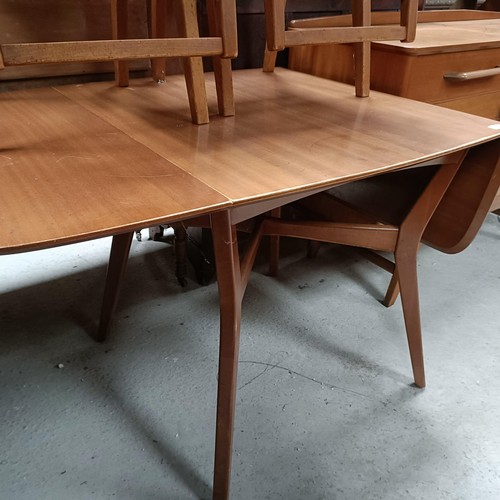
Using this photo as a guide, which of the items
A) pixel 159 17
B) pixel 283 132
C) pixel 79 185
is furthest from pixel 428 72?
pixel 79 185

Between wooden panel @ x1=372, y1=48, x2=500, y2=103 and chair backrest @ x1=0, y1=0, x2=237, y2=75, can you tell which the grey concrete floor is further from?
chair backrest @ x1=0, y1=0, x2=237, y2=75

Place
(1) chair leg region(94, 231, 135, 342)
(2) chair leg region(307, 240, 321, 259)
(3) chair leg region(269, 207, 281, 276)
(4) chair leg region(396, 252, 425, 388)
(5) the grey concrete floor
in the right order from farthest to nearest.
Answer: (2) chair leg region(307, 240, 321, 259)
(3) chair leg region(269, 207, 281, 276)
(1) chair leg region(94, 231, 135, 342)
(4) chair leg region(396, 252, 425, 388)
(5) the grey concrete floor

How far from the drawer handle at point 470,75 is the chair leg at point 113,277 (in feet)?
3.33

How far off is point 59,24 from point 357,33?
2.43 feet

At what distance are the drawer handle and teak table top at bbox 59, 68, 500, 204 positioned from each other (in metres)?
0.22

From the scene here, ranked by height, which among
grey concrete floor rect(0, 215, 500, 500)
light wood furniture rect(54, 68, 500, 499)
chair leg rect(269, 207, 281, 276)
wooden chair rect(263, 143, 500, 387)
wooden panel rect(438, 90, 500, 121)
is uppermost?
light wood furniture rect(54, 68, 500, 499)

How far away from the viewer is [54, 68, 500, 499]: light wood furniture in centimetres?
77

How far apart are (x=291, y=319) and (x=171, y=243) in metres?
0.63

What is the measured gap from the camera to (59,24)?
1.22 metres

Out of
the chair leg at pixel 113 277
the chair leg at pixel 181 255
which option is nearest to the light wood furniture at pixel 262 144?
the chair leg at pixel 113 277

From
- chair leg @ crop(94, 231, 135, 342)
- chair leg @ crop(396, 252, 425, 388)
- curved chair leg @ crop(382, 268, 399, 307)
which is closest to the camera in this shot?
chair leg @ crop(396, 252, 425, 388)

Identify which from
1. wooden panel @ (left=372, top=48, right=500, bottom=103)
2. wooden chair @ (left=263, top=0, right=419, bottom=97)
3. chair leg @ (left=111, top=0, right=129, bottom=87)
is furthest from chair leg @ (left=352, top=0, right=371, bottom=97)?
chair leg @ (left=111, top=0, right=129, bottom=87)

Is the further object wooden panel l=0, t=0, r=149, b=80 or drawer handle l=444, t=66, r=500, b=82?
drawer handle l=444, t=66, r=500, b=82

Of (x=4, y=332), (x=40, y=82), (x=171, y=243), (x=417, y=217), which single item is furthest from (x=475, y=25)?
(x=4, y=332)
